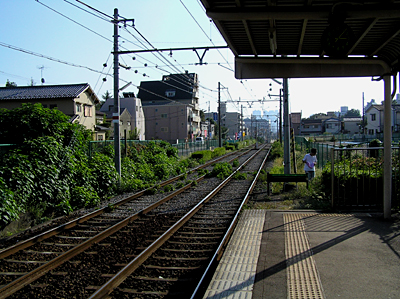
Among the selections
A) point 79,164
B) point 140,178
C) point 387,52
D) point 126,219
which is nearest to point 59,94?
point 140,178

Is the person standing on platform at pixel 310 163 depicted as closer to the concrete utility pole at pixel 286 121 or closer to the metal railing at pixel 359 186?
the concrete utility pole at pixel 286 121

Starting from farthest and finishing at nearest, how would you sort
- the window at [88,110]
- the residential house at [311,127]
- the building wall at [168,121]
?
the residential house at [311,127], the building wall at [168,121], the window at [88,110]

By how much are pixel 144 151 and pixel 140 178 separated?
4979 mm

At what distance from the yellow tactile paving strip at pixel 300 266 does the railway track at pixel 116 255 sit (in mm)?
1408

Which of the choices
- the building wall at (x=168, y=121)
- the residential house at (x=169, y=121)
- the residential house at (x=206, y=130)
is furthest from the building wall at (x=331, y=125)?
the building wall at (x=168, y=121)

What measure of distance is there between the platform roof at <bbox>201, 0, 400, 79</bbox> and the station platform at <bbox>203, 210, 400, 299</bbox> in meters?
3.27

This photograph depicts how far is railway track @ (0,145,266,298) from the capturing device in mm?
5223

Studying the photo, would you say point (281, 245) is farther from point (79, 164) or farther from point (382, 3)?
point (79, 164)

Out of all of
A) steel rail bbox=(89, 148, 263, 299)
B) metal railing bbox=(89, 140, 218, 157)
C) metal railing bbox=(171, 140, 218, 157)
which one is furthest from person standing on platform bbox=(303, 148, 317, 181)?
metal railing bbox=(171, 140, 218, 157)

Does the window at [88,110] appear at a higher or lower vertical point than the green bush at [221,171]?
higher

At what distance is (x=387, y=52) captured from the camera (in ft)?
25.3

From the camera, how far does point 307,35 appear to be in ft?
23.2

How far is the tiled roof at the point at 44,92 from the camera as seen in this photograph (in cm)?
3584

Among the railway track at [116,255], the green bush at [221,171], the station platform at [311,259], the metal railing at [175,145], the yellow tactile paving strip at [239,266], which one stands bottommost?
the railway track at [116,255]
